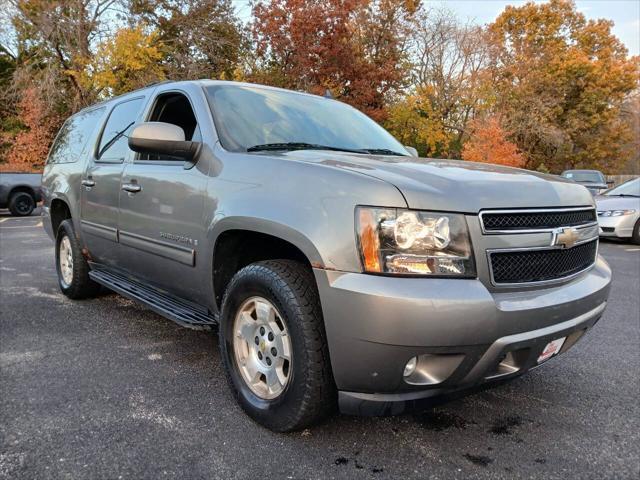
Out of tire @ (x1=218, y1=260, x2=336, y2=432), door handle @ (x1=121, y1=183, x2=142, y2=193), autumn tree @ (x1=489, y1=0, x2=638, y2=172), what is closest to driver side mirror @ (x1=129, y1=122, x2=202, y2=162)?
door handle @ (x1=121, y1=183, x2=142, y2=193)

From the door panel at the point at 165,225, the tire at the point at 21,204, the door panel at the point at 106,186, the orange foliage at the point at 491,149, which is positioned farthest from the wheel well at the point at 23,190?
the orange foliage at the point at 491,149

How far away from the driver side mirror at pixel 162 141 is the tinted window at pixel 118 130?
3.13ft

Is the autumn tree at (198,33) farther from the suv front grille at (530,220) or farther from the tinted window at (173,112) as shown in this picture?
the suv front grille at (530,220)

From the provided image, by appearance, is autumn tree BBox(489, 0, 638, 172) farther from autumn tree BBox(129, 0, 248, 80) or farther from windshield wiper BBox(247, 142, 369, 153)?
windshield wiper BBox(247, 142, 369, 153)

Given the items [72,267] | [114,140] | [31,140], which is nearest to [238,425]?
[114,140]

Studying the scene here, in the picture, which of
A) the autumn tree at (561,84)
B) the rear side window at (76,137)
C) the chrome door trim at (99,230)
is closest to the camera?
the chrome door trim at (99,230)

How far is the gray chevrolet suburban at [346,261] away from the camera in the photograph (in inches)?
78.5

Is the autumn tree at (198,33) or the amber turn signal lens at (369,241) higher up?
the autumn tree at (198,33)

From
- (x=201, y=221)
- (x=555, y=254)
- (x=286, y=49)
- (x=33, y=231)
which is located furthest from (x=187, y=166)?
(x=286, y=49)

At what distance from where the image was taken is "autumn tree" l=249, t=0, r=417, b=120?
23.4 metres

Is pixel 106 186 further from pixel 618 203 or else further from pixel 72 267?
pixel 618 203

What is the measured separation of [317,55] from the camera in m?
23.6

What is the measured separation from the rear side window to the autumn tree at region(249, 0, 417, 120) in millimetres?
18319

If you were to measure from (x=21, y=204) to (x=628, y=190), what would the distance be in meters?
16.2
